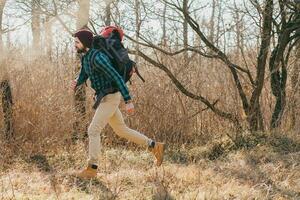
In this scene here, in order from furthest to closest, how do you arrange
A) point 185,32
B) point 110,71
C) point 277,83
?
point 185,32 → point 277,83 → point 110,71

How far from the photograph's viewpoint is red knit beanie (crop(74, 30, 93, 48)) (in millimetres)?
5719

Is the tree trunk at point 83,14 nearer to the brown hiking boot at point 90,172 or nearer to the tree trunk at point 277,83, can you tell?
the tree trunk at point 277,83

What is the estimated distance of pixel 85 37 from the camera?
18.8ft

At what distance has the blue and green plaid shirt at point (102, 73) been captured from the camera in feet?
18.3

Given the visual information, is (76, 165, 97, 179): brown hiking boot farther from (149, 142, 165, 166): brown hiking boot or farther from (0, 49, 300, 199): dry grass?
(149, 142, 165, 166): brown hiking boot

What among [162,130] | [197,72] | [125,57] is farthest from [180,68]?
[125,57]

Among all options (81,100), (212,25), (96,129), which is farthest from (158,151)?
(212,25)

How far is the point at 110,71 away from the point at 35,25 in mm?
4993

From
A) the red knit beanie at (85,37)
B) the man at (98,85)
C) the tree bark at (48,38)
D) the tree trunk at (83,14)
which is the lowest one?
the man at (98,85)

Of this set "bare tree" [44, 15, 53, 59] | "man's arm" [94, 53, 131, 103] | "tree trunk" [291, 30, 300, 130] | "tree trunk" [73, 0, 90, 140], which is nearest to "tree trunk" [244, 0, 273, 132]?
"tree trunk" [291, 30, 300, 130]

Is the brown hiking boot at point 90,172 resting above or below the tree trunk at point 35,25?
below

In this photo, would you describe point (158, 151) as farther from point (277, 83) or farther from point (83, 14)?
point (83, 14)

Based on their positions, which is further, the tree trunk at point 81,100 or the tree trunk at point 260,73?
the tree trunk at point 81,100

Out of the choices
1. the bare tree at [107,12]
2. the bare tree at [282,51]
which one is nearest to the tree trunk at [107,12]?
the bare tree at [107,12]
